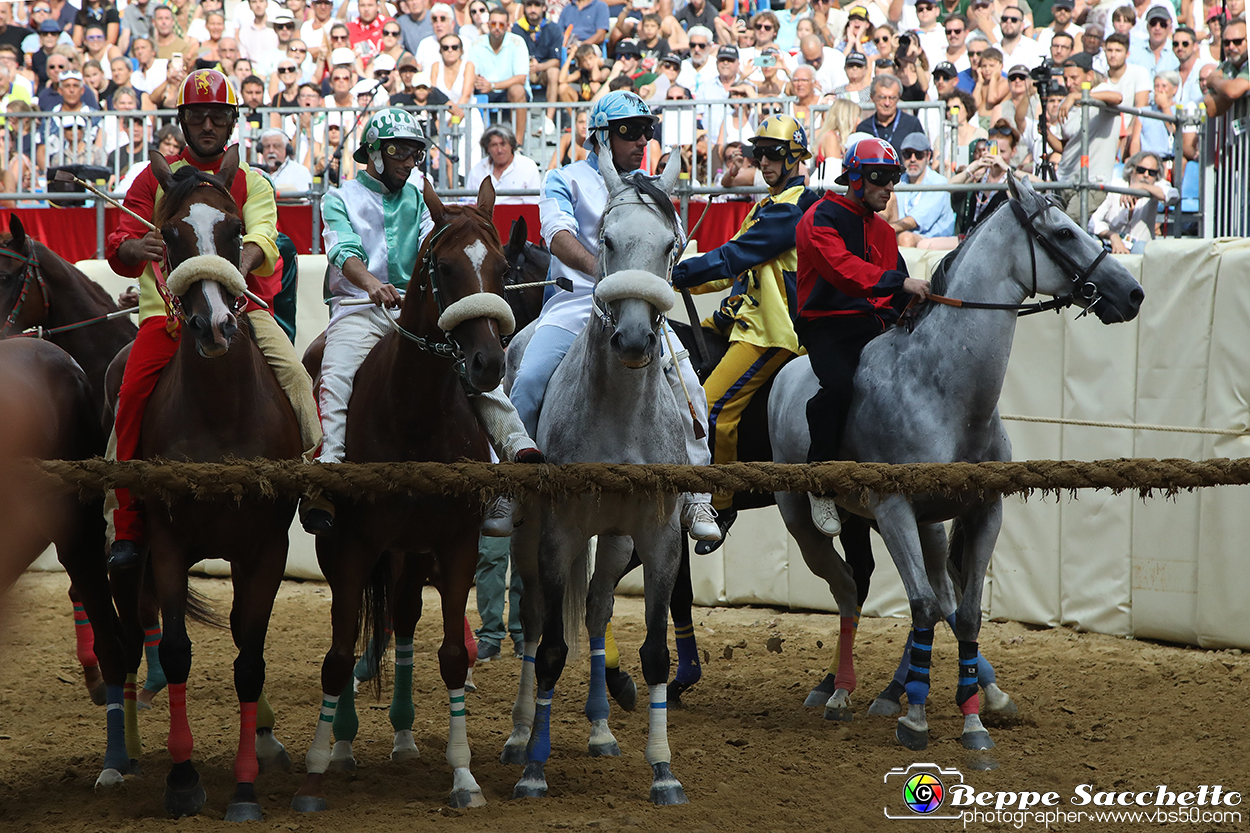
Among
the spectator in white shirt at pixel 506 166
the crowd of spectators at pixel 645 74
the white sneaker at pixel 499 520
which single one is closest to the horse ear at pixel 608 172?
the white sneaker at pixel 499 520

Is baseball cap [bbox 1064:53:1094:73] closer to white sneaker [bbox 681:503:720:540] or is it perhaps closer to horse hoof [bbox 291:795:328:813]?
white sneaker [bbox 681:503:720:540]

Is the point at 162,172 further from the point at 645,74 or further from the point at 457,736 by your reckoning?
the point at 645,74

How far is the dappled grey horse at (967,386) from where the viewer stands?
5895mm

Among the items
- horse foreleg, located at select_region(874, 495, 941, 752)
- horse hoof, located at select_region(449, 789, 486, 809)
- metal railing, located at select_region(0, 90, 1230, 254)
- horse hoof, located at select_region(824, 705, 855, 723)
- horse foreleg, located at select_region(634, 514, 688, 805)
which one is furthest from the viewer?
metal railing, located at select_region(0, 90, 1230, 254)

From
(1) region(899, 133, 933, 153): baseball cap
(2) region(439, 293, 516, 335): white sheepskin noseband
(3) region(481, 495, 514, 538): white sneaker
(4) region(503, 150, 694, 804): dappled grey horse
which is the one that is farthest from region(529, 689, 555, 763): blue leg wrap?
(1) region(899, 133, 933, 153): baseball cap

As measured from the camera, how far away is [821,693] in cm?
704

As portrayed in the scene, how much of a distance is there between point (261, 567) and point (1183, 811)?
379cm

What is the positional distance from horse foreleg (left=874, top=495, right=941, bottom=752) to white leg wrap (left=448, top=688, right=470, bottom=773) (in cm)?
221

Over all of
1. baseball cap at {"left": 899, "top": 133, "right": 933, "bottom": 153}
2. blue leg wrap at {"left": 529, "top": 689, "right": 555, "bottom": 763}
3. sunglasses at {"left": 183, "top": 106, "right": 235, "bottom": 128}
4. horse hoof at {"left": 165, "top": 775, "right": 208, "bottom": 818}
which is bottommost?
horse hoof at {"left": 165, "top": 775, "right": 208, "bottom": 818}

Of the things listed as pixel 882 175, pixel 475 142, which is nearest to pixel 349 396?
→ pixel 882 175

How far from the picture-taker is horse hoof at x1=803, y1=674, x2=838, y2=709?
699cm

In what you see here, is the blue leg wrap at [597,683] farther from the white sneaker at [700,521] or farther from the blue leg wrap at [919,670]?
the blue leg wrap at [919,670]

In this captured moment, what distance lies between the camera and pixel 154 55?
51.6ft

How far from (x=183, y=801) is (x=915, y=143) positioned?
299 inches
